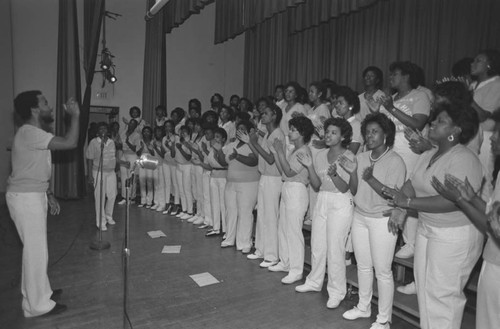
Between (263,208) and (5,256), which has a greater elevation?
(263,208)

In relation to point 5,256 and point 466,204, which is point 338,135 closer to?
point 466,204

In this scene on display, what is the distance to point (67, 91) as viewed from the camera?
825 centimetres

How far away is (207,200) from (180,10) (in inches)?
168

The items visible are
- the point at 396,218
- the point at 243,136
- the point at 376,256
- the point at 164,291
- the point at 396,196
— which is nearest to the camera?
the point at 396,196

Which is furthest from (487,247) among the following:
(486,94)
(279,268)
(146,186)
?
(146,186)

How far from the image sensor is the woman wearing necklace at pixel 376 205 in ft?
9.44

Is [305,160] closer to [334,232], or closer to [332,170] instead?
[332,170]

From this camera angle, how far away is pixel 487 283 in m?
1.97

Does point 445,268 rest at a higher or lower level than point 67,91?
lower

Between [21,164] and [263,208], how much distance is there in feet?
8.04

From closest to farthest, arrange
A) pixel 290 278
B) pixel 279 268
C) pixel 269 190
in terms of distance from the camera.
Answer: pixel 290 278, pixel 279 268, pixel 269 190

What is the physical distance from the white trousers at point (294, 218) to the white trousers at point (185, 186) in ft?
9.46

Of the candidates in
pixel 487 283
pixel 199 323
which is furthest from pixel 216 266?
pixel 487 283

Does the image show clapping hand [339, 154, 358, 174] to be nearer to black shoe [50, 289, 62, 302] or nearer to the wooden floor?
the wooden floor
